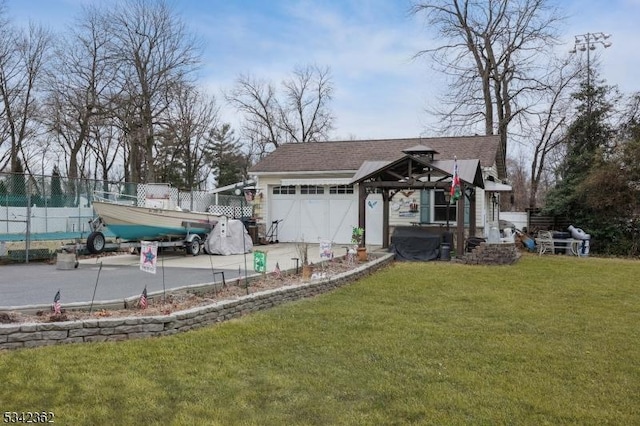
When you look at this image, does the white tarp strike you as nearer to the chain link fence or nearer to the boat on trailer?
the boat on trailer

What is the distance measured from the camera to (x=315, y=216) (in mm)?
18391

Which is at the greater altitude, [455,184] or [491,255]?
[455,184]

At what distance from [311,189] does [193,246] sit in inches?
231

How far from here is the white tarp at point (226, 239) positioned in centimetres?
1413

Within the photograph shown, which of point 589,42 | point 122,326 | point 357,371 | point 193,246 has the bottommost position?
point 357,371

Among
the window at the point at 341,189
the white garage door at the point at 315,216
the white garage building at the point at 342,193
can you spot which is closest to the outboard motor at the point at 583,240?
the white garage building at the point at 342,193

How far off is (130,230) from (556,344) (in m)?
10.4

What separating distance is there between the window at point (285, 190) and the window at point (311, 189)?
0.35m

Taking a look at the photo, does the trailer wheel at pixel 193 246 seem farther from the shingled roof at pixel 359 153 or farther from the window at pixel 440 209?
the window at pixel 440 209

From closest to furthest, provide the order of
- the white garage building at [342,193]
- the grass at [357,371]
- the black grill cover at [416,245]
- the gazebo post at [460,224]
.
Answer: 1. the grass at [357,371]
2. the gazebo post at [460,224]
3. the black grill cover at [416,245]
4. the white garage building at [342,193]

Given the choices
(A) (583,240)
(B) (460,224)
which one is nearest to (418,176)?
(B) (460,224)

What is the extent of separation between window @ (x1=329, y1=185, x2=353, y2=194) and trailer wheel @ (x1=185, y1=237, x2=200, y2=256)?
19.2 feet

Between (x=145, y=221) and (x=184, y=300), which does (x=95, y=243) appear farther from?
(x=184, y=300)

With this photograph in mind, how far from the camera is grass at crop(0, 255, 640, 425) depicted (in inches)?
146
